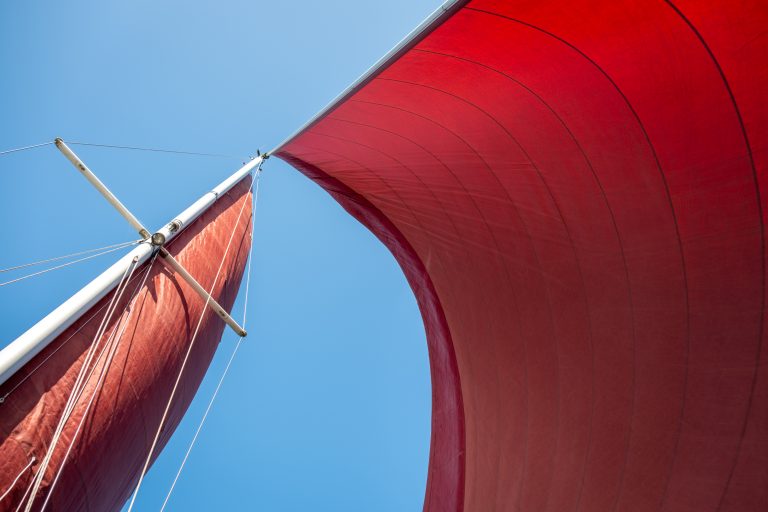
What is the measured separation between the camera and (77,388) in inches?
102

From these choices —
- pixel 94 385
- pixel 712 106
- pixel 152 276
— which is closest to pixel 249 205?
pixel 152 276

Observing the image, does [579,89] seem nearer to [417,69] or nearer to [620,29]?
[620,29]

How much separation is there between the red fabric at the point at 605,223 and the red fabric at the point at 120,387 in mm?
2226

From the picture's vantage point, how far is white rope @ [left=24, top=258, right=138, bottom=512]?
227cm

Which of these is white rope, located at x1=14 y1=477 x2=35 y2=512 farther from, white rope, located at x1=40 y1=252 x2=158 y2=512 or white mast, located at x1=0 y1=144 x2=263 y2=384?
white mast, located at x1=0 y1=144 x2=263 y2=384

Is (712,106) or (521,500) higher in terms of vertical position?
(712,106)

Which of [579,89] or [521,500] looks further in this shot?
[521,500]

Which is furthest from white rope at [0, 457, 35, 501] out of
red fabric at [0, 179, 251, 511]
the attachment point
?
the attachment point

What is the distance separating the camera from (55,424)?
247cm

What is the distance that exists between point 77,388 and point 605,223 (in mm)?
3495

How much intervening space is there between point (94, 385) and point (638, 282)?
3602 millimetres

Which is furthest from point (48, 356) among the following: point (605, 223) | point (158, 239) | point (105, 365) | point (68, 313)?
point (605, 223)

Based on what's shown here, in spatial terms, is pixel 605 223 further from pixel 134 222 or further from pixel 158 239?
pixel 134 222

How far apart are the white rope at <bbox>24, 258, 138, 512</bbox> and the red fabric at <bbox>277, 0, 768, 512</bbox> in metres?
2.30
